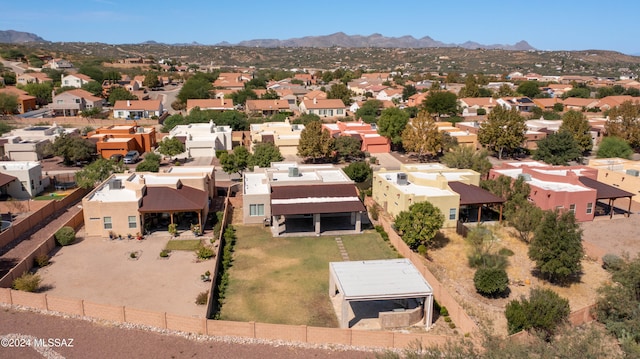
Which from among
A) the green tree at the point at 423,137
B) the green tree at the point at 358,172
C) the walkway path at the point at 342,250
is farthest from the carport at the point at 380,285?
the green tree at the point at 423,137

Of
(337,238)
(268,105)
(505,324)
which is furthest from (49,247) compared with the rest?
(268,105)

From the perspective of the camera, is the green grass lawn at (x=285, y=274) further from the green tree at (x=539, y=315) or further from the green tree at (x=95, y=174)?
the green tree at (x=95, y=174)

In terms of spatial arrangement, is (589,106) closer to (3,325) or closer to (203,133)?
(203,133)

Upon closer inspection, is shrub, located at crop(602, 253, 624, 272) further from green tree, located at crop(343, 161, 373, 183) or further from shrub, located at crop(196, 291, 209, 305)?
green tree, located at crop(343, 161, 373, 183)

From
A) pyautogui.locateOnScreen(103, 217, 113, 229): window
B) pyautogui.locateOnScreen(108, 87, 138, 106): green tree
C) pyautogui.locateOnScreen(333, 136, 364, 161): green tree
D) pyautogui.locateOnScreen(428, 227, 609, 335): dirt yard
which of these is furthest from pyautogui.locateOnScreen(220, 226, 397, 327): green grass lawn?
pyautogui.locateOnScreen(108, 87, 138, 106): green tree

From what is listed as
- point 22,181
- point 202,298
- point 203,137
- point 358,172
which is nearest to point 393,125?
point 358,172
